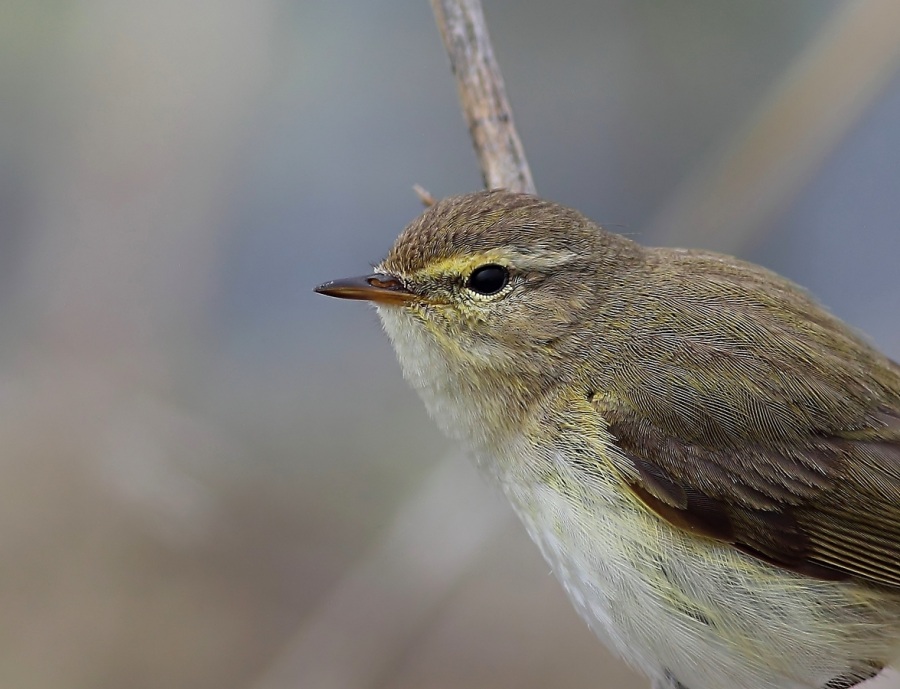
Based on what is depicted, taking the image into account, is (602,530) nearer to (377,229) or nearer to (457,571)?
(457,571)

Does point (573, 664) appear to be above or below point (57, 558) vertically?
above

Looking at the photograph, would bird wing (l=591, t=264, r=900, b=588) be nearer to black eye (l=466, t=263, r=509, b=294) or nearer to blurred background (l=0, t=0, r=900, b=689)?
black eye (l=466, t=263, r=509, b=294)

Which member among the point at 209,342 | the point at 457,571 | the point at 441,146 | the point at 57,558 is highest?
the point at 441,146

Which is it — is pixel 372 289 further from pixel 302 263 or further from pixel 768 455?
pixel 302 263

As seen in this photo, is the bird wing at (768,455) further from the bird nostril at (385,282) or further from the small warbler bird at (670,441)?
the bird nostril at (385,282)

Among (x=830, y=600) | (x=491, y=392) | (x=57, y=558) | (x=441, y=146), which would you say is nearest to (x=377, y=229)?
(x=441, y=146)

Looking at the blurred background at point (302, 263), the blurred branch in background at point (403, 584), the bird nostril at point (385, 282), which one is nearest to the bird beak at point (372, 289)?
the bird nostril at point (385, 282)

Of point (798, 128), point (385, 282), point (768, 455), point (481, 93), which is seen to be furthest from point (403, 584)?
point (798, 128)
